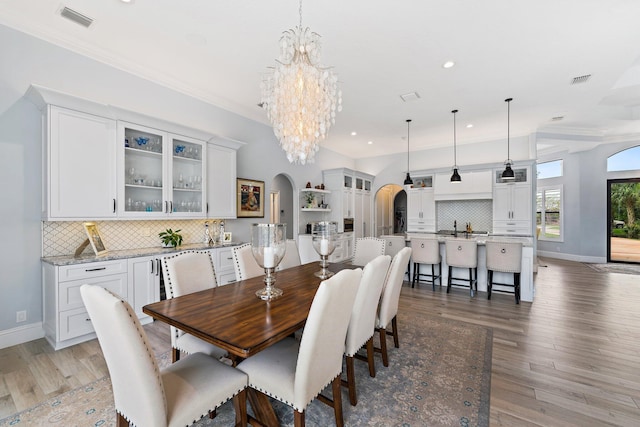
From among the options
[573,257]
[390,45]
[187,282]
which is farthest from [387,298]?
[573,257]

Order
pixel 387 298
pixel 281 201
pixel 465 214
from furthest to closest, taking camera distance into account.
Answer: pixel 281 201, pixel 465 214, pixel 387 298

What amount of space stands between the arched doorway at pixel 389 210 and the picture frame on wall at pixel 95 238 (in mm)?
6619

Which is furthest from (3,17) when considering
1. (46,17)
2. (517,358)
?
(517,358)

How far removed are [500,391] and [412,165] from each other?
6.14 metres

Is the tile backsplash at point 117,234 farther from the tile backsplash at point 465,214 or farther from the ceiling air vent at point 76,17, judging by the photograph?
the tile backsplash at point 465,214

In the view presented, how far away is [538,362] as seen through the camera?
250cm

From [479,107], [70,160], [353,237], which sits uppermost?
[479,107]

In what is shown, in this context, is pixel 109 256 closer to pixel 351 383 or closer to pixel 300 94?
pixel 300 94

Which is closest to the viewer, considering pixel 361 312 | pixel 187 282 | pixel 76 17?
pixel 361 312

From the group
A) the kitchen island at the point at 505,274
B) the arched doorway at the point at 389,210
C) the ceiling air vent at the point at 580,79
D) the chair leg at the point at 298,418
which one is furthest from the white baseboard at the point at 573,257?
the chair leg at the point at 298,418

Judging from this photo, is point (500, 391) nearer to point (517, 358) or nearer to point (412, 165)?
point (517, 358)

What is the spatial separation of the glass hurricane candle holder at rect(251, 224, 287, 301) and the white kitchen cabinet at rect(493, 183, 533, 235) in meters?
5.85

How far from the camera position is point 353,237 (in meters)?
7.04

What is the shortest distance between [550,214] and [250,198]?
9.12 m
